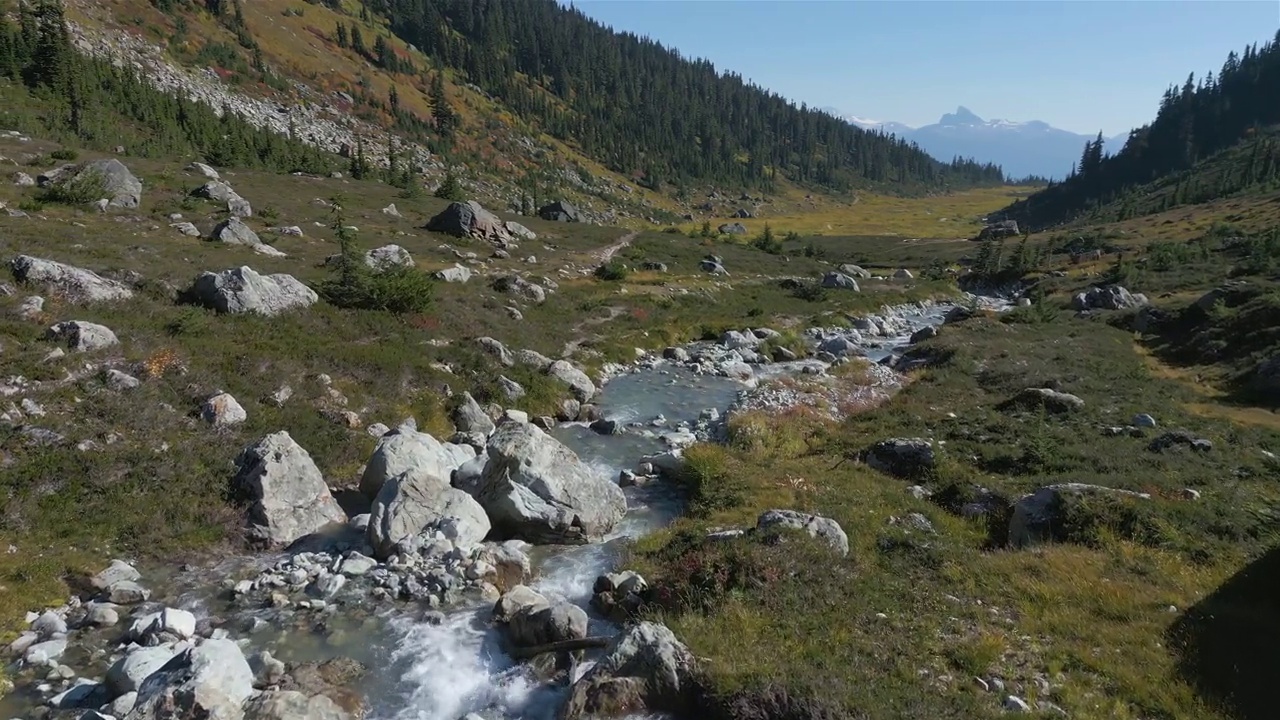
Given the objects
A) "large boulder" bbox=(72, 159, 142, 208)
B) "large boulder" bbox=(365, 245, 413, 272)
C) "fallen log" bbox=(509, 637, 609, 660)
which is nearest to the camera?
"fallen log" bbox=(509, 637, 609, 660)

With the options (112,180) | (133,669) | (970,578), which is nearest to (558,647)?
(133,669)

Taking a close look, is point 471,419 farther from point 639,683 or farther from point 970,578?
point 970,578

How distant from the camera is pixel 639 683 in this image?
10.1 metres

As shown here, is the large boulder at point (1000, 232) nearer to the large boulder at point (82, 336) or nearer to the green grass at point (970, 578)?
the green grass at point (970, 578)

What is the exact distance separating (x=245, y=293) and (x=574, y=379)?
14.1m

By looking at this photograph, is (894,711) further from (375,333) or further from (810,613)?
(375,333)

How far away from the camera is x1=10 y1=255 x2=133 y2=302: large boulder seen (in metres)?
21.0

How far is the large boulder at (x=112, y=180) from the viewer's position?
38.8m

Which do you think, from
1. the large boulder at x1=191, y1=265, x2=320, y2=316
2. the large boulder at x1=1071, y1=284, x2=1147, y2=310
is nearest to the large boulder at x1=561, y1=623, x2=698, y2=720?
the large boulder at x1=191, y1=265, x2=320, y2=316

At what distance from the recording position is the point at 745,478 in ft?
66.6

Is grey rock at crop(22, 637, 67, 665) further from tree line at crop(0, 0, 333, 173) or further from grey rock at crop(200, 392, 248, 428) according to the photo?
tree line at crop(0, 0, 333, 173)

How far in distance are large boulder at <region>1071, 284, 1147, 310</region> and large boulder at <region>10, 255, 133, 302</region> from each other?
73.9 meters

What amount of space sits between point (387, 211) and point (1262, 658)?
67.9 m

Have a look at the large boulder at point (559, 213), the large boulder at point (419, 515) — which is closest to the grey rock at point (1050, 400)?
the large boulder at point (419, 515)
